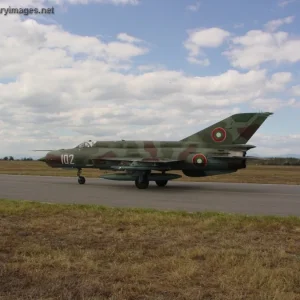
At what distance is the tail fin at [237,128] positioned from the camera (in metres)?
19.3

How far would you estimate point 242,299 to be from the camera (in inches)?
176

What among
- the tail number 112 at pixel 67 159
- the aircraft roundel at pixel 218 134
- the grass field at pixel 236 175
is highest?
the aircraft roundel at pixel 218 134

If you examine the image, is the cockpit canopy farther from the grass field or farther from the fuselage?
the grass field

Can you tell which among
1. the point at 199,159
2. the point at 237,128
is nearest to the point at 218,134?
the point at 237,128

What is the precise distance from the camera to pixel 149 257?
633cm

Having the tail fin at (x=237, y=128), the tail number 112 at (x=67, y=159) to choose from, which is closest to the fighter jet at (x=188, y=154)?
the tail fin at (x=237, y=128)

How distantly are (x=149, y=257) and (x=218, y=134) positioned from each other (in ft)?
46.4

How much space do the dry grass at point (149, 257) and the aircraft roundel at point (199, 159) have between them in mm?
8877

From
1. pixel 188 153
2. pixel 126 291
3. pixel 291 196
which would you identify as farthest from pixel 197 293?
pixel 188 153

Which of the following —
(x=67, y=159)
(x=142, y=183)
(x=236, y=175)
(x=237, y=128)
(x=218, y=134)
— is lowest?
(x=236, y=175)

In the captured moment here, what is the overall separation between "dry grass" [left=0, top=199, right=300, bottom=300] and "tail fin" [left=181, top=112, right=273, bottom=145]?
9.37m

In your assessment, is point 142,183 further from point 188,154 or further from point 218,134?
point 218,134

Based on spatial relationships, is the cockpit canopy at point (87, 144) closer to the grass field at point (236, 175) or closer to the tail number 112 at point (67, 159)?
the tail number 112 at point (67, 159)

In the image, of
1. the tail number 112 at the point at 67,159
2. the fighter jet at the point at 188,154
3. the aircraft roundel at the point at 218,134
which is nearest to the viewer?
the fighter jet at the point at 188,154
